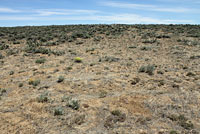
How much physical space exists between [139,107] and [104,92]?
1878 mm

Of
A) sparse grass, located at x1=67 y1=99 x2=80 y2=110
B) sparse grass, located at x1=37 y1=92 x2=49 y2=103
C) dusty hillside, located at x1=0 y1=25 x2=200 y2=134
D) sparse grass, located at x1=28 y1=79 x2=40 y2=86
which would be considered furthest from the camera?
sparse grass, located at x1=28 y1=79 x2=40 y2=86

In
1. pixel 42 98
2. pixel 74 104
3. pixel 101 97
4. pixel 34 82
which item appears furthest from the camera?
pixel 34 82

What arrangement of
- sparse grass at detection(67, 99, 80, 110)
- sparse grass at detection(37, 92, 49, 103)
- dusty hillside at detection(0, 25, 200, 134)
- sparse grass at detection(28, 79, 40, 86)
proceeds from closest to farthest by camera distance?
dusty hillside at detection(0, 25, 200, 134)
sparse grass at detection(67, 99, 80, 110)
sparse grass at detection(37, 92, 49, 103)
sparse grass at detection(28, 79, 40, 86)

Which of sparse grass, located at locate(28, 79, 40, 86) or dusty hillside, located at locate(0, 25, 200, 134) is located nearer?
dusty hillside, located at locate(0, 25, 200, 134)

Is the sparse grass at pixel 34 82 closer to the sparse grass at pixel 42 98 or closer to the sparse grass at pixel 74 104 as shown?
the sparse grass at pixel 42 98

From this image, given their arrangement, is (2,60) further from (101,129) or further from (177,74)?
(177,74)

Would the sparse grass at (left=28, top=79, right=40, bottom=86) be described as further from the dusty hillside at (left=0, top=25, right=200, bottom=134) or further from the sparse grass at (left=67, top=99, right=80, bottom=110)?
the sparse grass at (left=67, top=99, right=80, bottom=110)

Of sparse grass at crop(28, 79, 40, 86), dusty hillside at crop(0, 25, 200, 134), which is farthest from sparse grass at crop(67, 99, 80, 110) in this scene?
sparse grass at crop(28, 79, 40, 86)

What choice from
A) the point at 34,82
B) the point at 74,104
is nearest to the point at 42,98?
the point at 74,104

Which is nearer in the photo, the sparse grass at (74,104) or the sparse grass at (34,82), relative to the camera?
the sparse grass at (74,104)

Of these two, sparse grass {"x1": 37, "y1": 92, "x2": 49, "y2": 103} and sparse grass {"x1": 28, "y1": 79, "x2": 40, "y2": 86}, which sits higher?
sparse grass {"x1": 28, "y1": 79, "x2": 40, "y2": 86}

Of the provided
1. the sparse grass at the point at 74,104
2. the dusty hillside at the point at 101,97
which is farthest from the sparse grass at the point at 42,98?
the sparse grass at the point at 74,104

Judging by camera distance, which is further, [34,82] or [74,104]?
[34,82]

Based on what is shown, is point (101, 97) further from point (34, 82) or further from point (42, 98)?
point (34, 82)
